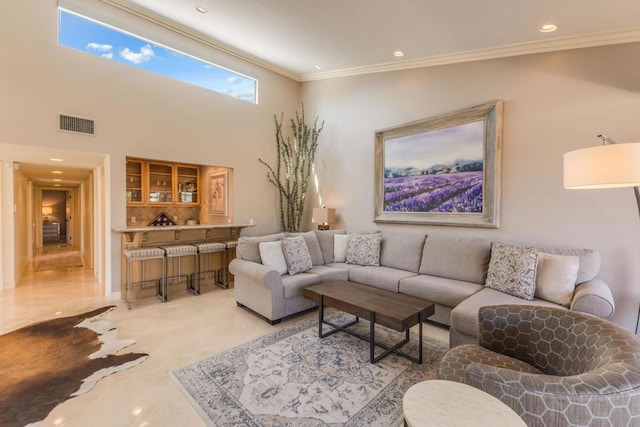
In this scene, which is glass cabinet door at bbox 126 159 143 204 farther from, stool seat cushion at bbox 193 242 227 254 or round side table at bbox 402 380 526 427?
round side table at bbox 402 380 526 427

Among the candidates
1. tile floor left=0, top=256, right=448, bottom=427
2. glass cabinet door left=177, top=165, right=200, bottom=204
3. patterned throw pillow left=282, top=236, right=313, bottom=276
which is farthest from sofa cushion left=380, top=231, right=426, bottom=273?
glass cabinet door left=177, top=165, right=200, bottom=204

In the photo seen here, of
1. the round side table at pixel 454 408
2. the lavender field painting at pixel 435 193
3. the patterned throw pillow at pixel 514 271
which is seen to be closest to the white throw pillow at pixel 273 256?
the lavender field painting at pixel 435 193

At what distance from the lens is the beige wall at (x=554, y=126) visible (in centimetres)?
298

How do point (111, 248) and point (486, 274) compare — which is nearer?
point (486, 274)

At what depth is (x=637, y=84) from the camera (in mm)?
2930

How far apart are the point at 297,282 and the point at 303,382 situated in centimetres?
137

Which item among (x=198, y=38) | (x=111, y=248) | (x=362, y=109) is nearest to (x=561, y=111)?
(x=362, y=109)

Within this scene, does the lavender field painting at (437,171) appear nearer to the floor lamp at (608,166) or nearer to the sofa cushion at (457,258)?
the sofa cushion at (457,258)

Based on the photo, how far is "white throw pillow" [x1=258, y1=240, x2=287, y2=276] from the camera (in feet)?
12.4

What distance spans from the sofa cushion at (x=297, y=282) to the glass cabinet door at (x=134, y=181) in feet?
11.6

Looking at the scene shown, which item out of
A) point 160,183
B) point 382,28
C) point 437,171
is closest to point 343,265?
point 437,171

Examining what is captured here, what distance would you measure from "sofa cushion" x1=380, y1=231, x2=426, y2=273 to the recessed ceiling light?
2717 millimetres

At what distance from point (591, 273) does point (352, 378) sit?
2.61 m

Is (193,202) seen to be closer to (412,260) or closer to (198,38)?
(198,38)
